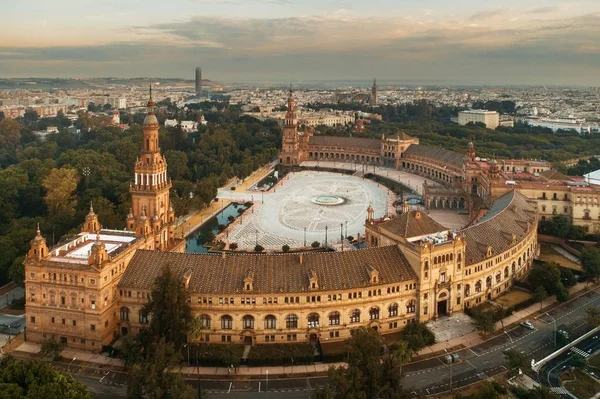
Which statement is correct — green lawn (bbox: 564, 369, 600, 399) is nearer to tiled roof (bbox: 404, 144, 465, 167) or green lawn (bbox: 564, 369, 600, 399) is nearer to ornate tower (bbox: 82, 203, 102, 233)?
ornate tower (bbox: 82, 203, 102, 233)

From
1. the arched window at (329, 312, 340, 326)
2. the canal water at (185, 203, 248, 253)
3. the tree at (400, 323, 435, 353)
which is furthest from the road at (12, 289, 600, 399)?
the canal water at (185, 203, 248, 253)

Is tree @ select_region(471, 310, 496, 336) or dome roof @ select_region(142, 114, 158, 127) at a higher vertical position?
dome roof @ select_region(142, 114, 158, 127)

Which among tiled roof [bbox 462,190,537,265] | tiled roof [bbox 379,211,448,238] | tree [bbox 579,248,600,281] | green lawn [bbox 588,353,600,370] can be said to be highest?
tiled roof [bbox 379,211,448,238]

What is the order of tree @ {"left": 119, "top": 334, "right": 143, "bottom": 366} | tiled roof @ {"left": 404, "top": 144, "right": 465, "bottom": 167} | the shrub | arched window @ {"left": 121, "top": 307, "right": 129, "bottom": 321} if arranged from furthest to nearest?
tiled roof @ {"left": 404, "top": 144, "right": 465, "bottom": 167} < arched window @ {"left": 121, "top": 307, "right": 129, "bottom": 321} < the shrub < tree @ {"left": 119, "top": 334, "right": 143, "bottom": 366}

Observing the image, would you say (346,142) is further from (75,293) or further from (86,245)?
(75,293)

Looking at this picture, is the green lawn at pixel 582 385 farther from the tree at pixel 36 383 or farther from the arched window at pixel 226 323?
the tree at pixel 36 383

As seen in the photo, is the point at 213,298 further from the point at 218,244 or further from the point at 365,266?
the point at 218,244
